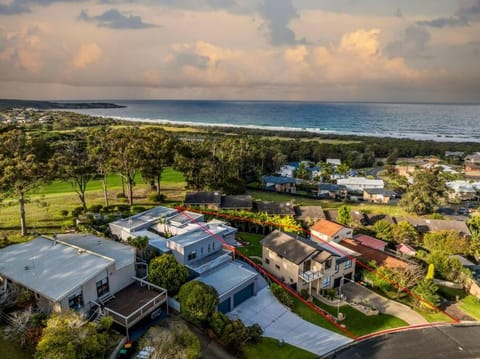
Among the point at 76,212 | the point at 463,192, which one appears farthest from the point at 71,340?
the point at 463,192

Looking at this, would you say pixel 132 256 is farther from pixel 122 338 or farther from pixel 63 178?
pixel 63 178

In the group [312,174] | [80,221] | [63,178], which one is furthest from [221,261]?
[312,174]

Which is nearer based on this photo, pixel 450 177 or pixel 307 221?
pixel 307 221

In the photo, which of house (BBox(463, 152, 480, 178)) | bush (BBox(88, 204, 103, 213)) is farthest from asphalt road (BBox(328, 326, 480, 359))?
house (BBox(463, 152, 480, 178))

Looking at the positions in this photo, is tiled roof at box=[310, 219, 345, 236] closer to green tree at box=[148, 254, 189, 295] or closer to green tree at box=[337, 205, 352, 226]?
green tree at box=[337, 205, 352, 226]

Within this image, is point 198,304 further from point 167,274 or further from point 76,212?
point 76,212
